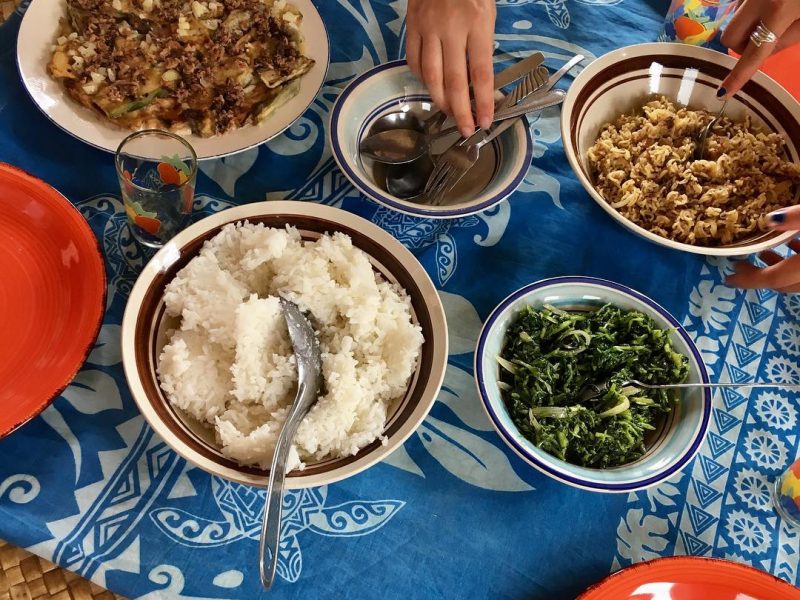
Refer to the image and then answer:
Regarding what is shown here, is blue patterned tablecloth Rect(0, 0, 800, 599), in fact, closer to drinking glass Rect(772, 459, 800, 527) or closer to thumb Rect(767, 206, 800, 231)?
drinking glass Rect(772, 459, 800, 527)

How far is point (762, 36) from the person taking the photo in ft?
4.47

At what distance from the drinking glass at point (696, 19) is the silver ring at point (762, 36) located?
276mm

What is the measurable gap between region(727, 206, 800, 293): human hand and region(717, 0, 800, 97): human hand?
334 millimetres

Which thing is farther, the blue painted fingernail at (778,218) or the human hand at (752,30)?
the human hand at (752,30)

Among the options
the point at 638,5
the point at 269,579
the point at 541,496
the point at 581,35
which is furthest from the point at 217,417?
the point at 638,5

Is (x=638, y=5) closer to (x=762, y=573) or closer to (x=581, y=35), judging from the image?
(x=581, y=35)

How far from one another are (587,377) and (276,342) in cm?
55

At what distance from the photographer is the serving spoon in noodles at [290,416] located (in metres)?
0.88

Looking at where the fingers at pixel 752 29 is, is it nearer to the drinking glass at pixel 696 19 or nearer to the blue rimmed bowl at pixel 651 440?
the drinking glass at pixel 696 19

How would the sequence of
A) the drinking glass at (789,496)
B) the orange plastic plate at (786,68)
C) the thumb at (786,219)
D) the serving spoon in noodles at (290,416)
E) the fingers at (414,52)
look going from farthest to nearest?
the orange plastic plate at (786,68), the fingers at (414,52), the thumb at (786,219), the drinking glass at (789,496), the serving spoon in noodles at (290,416)

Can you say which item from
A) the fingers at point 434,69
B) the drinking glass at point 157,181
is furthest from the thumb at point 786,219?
the drinking glass at point 157,181

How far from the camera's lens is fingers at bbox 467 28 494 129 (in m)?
1.30

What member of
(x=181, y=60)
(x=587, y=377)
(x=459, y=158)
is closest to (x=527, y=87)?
(x=459, y=158)

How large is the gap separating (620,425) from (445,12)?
2.88 feet
